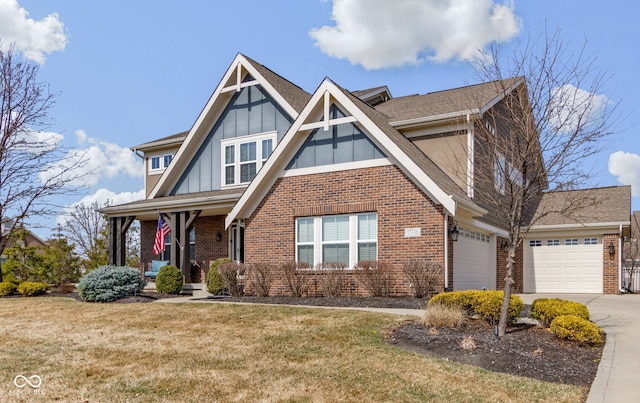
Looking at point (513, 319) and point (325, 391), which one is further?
point (513, 319)

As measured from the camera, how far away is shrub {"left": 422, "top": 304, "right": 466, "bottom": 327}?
9.09m

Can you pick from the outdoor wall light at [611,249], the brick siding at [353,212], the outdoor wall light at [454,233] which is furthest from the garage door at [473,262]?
the outdoor wall light at [611,249]

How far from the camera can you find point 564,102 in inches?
360

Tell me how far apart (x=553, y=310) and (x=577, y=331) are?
3.03ft

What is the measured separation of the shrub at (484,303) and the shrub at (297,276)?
5284mm

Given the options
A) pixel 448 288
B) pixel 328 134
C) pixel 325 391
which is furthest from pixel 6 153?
pixel 325 391

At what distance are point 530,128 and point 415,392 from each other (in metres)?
4.89

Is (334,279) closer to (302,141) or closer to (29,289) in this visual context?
(302,141)

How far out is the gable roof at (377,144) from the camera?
13117mm

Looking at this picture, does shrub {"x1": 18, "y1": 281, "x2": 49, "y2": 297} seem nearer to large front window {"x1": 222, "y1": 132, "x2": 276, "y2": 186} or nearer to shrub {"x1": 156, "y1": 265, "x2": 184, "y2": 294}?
shrub {"x1": 156, "y1": 265, "x2": 184, "y2": 294}

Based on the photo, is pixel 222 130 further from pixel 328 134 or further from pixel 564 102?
pixel 564 102

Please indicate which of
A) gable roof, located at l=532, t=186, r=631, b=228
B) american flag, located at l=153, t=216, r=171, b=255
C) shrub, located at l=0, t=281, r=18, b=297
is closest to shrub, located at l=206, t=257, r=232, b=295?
american flag, located at l=153, t=216, r=171, b=255

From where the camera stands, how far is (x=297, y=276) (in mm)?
14742

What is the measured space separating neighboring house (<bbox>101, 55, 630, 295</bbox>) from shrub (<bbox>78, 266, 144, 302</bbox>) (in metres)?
2.78
